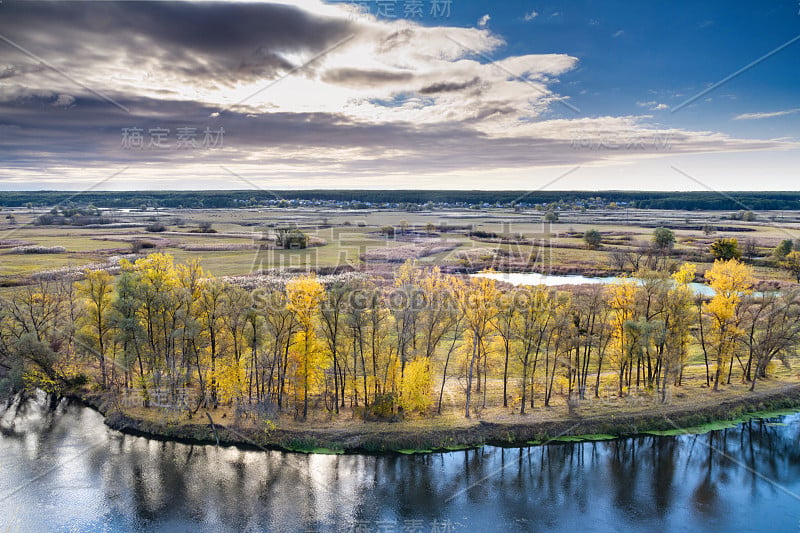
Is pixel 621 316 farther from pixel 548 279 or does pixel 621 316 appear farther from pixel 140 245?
pixel 140 245

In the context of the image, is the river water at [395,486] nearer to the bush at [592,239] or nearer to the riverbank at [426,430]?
the riverbank at [426,430]

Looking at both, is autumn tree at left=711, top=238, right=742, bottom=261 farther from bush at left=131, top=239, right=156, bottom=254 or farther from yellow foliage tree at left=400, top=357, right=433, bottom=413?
bush at left=131, top=239, right=156, bottom=254

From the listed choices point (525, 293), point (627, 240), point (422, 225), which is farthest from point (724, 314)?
point (422, 225)

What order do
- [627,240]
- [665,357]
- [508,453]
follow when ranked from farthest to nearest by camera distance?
1. [627,240]
2. [665,357]
3. [508,453]

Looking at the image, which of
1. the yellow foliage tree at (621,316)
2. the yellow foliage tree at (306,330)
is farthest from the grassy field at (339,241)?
the yellow foliage tree at (621,316)

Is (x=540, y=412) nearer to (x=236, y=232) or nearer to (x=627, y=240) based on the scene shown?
(x=627, y=240)

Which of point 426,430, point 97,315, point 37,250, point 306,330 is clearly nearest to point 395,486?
point 426,430
